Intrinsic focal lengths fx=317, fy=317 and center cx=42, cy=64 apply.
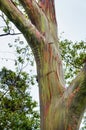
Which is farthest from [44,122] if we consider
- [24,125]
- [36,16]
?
[24,125]

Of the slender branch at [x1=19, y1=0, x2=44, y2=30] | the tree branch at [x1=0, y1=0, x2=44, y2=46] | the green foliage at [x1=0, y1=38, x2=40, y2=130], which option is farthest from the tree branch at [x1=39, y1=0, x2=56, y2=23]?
the green foliage at [x1=0, y1=38, x2=40, y2=130]

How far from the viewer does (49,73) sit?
3484 mm

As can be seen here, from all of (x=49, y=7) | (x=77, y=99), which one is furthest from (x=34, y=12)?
(x=77, y=99)

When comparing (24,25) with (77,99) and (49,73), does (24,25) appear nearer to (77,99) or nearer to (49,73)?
(49,73)

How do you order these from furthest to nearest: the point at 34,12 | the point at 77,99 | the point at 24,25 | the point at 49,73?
the point at 34,12, the point at 24,25, the point at 49,73, the point at 77,99

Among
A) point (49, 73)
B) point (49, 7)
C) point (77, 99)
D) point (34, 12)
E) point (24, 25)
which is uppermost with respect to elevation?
point (49, 7)

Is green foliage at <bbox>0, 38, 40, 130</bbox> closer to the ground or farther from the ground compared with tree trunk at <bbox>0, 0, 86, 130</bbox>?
farther from the ground

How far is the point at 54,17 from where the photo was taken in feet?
13.7

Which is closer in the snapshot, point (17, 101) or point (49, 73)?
point (49, 73)

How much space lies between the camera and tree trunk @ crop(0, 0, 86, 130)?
3037 mm

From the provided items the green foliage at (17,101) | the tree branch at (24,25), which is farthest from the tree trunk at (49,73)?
the green foliage at (17,101)

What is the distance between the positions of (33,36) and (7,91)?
30.0 ft

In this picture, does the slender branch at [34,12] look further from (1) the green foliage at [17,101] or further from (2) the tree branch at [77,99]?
(1) the green foliage at [17,101]

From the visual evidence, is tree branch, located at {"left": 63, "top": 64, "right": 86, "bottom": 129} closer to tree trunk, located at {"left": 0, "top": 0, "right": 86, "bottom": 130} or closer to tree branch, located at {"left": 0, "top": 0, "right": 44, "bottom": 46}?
tree trunk, located at {"left": 0, "top": 0, "right": 86, "bottom": 130}
